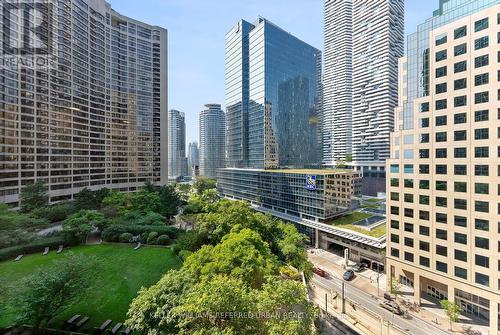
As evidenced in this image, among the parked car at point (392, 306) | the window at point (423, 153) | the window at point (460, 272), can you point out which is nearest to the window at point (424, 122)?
the window at point (423, 153)

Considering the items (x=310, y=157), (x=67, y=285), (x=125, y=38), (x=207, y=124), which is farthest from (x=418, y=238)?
(x=207, y=124)

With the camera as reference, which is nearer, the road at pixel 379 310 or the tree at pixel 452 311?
the tree at pixel 452 311

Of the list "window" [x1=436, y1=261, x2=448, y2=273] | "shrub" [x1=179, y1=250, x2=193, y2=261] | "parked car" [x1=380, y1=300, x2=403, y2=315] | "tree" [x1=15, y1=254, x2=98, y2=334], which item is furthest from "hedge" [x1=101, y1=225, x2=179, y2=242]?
"window" [x1=436, y1=261, x2=448, y2=273]

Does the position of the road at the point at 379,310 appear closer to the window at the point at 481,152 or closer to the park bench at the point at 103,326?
the window at the point at 481,152

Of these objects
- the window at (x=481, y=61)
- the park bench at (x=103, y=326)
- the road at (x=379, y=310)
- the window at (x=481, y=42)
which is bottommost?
the road at (x=379, y=310)

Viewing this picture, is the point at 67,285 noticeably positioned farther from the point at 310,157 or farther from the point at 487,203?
the point at 310,157

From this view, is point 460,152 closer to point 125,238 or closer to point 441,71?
point 441,71

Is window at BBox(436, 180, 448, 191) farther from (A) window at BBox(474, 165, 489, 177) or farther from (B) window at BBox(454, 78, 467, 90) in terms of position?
(B) window at BBox(454, 78, 467, 90)
